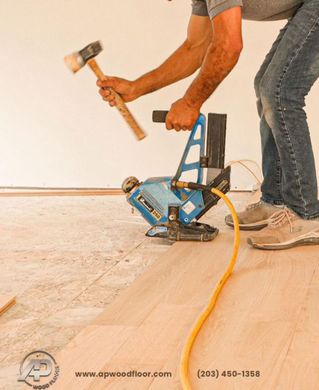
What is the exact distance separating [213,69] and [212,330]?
94 centimetres

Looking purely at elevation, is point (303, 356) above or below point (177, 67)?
below

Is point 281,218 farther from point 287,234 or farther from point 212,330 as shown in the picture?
point 212,330

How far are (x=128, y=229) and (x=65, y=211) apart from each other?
59cm

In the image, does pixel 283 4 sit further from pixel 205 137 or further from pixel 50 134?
pixel 50 134

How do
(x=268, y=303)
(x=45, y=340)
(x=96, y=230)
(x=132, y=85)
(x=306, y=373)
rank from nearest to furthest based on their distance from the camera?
(x=306, y=373) < (x=45, y=340) < (x=268, y=303) < (x=132, y=85) < (x=96, y=230)

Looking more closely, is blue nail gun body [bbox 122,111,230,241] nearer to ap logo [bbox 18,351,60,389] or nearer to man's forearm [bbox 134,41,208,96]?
man's forearm [bbox 134,41,208,96]

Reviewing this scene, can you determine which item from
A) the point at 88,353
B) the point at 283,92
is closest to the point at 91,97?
the point at 283,92

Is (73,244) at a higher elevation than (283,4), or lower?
lower

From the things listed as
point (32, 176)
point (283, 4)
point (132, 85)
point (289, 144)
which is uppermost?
point (283, 4)

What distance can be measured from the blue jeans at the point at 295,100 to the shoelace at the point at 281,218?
28mm

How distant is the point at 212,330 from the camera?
1.52 m

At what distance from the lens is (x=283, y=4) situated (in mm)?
2275

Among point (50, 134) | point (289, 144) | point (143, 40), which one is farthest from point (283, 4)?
point (50, 134)

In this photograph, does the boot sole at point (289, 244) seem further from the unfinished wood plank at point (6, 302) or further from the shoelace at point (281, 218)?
the unfinished wood plank at point (6, 302)
